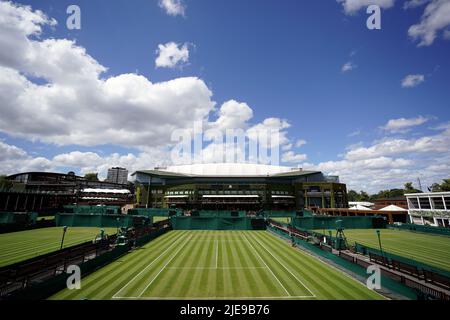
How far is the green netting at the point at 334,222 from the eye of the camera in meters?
49.5

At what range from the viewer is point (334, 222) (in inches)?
2050

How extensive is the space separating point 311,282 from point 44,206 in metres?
114

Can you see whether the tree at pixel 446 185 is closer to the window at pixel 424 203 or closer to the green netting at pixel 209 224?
the window at pixel 424 203

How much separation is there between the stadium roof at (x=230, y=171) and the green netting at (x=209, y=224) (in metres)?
60.9

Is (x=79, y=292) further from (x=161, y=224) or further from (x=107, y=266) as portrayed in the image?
(x=161, y=224)

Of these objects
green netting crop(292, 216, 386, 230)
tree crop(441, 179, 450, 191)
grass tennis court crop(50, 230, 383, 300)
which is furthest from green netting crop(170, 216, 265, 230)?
tree crop(441, 179, 450, 191)

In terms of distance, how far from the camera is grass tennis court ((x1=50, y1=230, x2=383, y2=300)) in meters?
15.3

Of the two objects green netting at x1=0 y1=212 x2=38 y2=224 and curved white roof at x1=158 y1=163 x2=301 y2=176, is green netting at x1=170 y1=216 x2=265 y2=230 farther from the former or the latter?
curved white roof at x1=158 y1=163 x2=301 y2=176

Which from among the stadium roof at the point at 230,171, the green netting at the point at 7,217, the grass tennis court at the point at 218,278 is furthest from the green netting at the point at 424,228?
the green netting at the point at 7,217

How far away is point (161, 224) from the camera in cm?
4512

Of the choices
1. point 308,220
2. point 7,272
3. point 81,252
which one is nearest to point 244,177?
point 308,220

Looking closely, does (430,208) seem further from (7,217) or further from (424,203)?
(7,217)

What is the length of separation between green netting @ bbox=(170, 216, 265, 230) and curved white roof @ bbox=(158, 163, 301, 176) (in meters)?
64.3

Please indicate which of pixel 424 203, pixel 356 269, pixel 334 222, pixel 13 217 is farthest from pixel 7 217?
pixel 424 203
